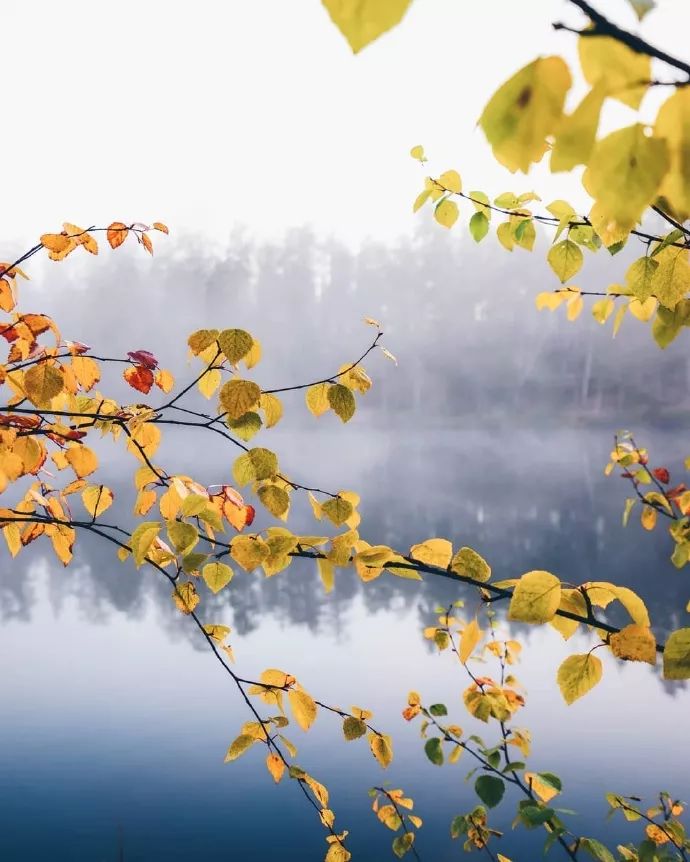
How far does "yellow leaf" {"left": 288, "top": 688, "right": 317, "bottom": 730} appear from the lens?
1152mm

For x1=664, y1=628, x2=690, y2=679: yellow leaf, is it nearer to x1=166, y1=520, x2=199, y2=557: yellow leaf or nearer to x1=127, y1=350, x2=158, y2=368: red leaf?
x1=166, y1=520, x2=199, y2=557: yellow leaf

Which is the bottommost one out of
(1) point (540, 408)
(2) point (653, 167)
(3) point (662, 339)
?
(1) point (540, 408)

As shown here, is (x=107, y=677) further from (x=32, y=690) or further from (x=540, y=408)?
(x=540, y=408)

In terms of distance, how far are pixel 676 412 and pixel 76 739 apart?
42.5m

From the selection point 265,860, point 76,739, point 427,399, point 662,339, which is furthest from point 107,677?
point 427,399

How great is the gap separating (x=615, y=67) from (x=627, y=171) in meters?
0.07

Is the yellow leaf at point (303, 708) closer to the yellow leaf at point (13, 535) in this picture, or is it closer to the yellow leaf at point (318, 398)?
the yellow leaf at point (318, 398)

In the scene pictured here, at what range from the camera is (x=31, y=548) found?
50.9ft

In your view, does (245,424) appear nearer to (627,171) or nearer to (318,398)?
(318,398)

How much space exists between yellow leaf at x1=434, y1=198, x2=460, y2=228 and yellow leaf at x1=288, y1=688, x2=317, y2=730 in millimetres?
1066

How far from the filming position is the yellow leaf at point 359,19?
41cm

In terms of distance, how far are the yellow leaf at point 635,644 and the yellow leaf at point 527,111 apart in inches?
23.3

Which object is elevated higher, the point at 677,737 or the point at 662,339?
the point at 662,339

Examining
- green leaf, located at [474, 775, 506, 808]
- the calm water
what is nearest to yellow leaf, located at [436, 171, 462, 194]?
green leaf, located at [474, 775, 506, 808]
